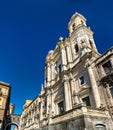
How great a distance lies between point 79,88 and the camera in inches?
827

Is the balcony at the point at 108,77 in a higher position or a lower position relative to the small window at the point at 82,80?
lower

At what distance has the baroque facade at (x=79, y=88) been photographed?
510 inches

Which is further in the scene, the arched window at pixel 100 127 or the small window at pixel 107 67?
the small window at pixel 107 67

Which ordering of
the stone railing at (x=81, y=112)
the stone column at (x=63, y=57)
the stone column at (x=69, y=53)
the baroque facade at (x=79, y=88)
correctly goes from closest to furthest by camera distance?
the stone railing at (x=81, y=112)
the baroque facade at (x=79, y=88)
the stone column at (x=63, y=57)
the stone column at (x=69, y=53)

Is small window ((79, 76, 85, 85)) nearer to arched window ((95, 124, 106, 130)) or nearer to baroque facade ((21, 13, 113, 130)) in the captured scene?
baroque facade ((21, 13, 113, 130))

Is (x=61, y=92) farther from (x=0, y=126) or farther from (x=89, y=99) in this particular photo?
(x=0, y=126)

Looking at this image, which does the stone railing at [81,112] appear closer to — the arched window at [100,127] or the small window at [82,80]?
the arched window at [100,127]

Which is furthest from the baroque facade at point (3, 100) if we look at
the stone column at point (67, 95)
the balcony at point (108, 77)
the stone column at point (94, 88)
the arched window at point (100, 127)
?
the balcony at point (108, 77)

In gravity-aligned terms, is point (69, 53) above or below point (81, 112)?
above

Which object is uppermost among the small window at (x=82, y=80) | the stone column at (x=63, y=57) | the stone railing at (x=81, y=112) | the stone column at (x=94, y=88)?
the stone column at (x=63, y=57)

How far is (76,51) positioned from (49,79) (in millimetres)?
9830

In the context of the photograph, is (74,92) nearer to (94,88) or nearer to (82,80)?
(82,80)

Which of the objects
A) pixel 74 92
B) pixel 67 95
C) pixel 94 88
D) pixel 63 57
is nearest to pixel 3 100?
pixel 67 95

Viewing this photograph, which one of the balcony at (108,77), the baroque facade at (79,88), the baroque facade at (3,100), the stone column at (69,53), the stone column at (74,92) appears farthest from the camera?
the baroque facade at (3,100)
